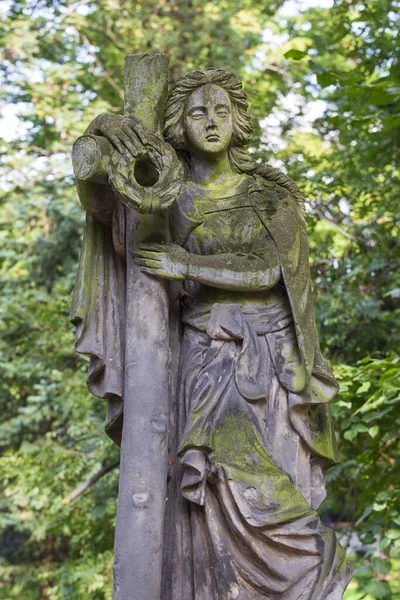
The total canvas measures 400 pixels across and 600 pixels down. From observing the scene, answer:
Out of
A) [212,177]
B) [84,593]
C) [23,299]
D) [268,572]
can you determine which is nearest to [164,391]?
[268,572]

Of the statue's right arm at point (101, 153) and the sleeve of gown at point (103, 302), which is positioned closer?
the statue's right arm at point (101, 153)

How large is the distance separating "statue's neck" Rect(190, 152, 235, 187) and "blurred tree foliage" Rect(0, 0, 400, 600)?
2.55m

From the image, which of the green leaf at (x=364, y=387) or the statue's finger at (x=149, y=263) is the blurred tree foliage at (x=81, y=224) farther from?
the statue's finger at (x=149, y=263)

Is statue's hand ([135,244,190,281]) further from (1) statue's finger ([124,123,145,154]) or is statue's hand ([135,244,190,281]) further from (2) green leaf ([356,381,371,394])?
(2) green leaf ([356,381,371,394])

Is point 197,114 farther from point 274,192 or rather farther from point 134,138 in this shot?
point 274,192

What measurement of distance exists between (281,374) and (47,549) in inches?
452

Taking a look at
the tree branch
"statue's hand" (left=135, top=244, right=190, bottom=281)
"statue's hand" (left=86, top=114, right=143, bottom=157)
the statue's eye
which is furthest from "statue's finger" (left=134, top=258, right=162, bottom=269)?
the tree branch

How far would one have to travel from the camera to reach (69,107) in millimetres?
A: 13398

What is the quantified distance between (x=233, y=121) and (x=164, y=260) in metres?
1.00

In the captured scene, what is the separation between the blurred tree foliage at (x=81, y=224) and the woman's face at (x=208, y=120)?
253 centimetres

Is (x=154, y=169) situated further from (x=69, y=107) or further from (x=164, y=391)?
(x=69, y=107)

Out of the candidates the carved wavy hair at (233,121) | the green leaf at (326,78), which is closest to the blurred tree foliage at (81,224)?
the green leaf at (326,78)

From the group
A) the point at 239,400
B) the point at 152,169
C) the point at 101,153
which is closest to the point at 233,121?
the point at 152,169

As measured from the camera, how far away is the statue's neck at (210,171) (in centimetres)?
484
